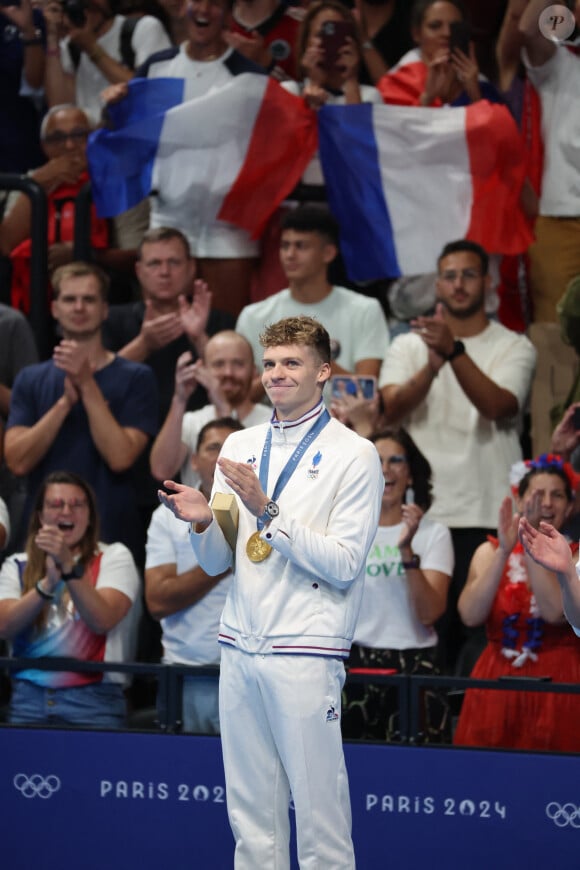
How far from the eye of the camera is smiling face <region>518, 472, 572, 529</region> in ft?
19.9

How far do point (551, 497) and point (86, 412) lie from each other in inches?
90.7

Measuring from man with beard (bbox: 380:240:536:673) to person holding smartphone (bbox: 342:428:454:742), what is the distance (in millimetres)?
586

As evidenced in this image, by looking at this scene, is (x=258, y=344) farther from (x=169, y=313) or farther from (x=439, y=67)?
(x=439, y=67)

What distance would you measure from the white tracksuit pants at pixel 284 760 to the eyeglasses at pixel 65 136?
476cm

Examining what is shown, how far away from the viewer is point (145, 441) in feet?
23.0

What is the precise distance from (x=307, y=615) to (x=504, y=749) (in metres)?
1.31

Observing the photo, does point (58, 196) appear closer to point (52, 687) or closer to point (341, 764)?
point (52, 687)

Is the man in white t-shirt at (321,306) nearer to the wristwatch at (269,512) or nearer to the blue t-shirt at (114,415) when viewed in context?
the blue t-shirt at (114,415)

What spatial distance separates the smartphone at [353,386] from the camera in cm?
692

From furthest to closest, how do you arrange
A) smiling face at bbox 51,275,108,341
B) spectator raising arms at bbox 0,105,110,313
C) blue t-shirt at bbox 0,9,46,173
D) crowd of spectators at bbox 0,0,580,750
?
1. blue t-shirt at bbox 0,9,46,173
2. spectator raising arms at bbox 0,105,110,313
3. smiling face at bbox 51,275,108,341
4. crowd of spectators at bbox 0,0,580,750

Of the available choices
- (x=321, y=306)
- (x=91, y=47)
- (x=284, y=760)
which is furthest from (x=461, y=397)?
(x=91, y=47)

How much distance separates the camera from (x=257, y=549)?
4.46 m

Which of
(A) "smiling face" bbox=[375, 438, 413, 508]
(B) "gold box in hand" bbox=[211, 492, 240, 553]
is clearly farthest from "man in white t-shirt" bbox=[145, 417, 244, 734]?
(B) "gold box in hand" bbox=[211, 492, 240, 553]

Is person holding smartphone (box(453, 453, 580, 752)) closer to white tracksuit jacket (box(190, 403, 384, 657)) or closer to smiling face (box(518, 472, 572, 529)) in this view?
smiling face (box(518, 472, 572, 529))
